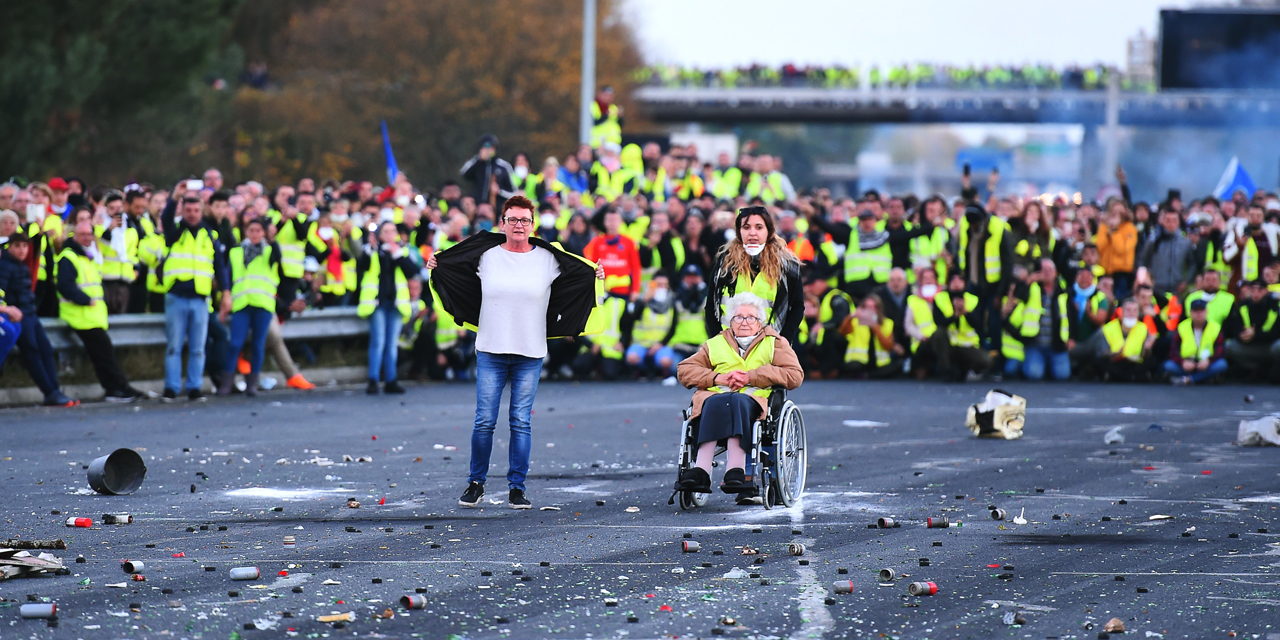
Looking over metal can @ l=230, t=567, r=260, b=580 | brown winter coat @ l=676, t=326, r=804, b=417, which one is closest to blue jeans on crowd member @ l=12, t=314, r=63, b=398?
brown winter coat @ l=676, t=326, r=804, b=417

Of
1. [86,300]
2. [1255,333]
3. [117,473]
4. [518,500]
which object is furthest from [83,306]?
[1255,333]

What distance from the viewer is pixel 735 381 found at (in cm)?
1012

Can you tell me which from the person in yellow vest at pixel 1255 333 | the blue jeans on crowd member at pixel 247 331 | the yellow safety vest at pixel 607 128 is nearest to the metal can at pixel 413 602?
the blue jeans on crowd member at pixel 247 331

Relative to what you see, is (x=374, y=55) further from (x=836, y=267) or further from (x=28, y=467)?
(x=28, y=467)

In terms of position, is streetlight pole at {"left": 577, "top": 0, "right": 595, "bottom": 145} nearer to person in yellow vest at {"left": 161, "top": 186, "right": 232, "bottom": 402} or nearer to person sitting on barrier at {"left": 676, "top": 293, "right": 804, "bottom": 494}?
person in yellow vest at {"left": 161, "top": 186, "right": 232, "bottom": 402}

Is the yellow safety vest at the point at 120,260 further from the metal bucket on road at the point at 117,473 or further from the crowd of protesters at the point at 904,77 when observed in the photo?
the crowd of protesters at the point at 904,77

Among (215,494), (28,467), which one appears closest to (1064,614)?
(215,494)

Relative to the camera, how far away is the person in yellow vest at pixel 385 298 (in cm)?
1872

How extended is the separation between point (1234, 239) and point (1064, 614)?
51.2ft

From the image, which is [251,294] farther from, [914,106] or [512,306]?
[914,106]

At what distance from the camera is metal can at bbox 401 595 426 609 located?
23.0 ft

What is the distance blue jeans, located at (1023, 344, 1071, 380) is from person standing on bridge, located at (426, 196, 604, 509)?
37.9 ft

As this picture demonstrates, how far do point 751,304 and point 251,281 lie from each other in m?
8.77

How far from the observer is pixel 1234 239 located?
841 inches
